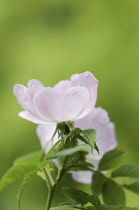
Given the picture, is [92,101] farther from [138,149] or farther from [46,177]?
[138,149]

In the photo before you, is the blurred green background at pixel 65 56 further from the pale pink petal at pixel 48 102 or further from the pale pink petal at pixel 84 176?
the pale pink petal at pixel 48 102

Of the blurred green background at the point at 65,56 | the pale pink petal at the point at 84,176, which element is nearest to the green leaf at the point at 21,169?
the pale pink petal at the point at 84,176

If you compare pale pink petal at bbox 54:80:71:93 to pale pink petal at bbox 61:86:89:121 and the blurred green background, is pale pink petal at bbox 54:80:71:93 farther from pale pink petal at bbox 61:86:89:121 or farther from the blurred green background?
the blurred green background

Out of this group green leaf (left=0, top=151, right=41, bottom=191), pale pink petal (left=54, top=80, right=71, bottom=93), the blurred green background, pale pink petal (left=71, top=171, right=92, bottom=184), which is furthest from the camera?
the blurred green background

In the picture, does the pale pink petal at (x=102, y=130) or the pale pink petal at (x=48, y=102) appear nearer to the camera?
the pale pink petal at (x=48, y=102)

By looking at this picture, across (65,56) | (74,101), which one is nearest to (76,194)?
(74,101)

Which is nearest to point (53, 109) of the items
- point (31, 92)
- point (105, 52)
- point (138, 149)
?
point (31, 92)

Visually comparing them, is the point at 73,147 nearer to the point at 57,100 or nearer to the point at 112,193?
the point at 57,100

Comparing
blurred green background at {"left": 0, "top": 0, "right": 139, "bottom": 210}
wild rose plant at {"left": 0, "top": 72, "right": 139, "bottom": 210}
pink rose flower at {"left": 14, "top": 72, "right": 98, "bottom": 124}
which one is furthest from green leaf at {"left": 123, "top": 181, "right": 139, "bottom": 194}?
blurred green background at {"left": 0, "top": 0, "right": 139, "bottom": 210}
